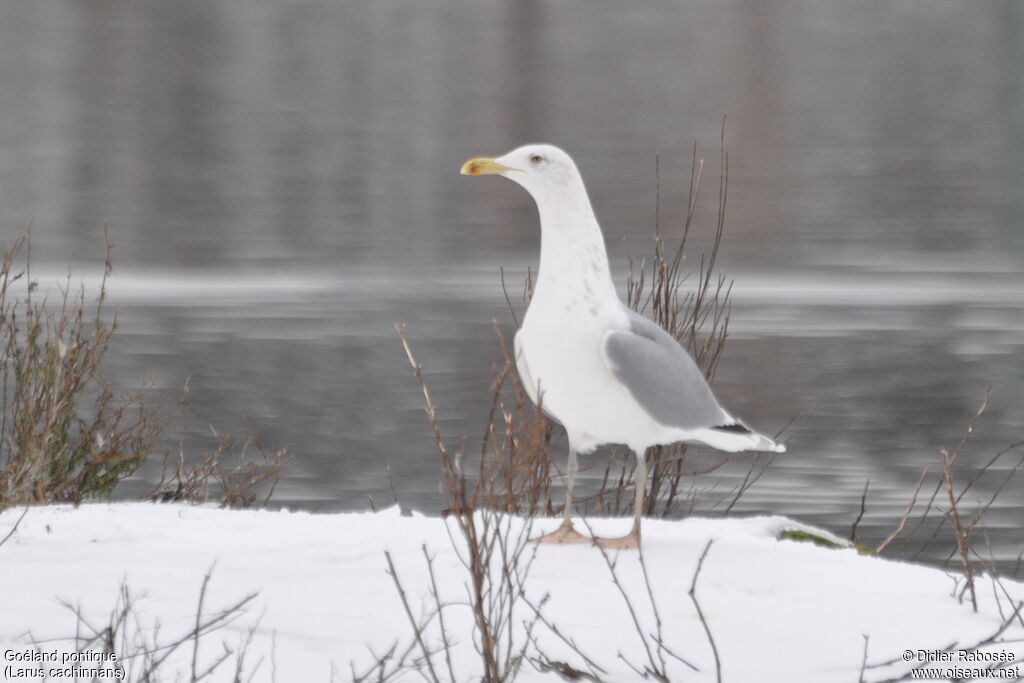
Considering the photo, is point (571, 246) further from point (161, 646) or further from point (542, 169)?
point (161, 646)

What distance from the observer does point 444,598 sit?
4715 mm

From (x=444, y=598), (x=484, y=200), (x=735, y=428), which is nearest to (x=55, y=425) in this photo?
(x=444, y=598)

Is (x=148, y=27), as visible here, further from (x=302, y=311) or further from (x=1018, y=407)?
(x=1018, y=407)

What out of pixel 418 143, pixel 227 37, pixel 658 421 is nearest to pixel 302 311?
pixel 658 421

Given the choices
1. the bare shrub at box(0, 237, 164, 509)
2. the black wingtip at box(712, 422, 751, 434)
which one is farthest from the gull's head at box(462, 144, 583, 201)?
the bare shrub at box(0, 237, 164, 509)

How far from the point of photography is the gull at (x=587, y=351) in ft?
17.5

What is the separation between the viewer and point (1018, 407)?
1578 centimetres

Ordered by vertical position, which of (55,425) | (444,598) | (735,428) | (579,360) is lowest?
(55,425)

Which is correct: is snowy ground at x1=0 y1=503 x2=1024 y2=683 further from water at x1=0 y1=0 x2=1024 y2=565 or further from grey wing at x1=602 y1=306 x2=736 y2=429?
water at x1=0 y1=0 x2=1024 y2=565

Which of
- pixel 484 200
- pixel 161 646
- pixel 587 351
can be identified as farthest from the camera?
pixel 484 200

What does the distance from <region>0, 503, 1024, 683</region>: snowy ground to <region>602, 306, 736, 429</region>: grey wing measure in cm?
41

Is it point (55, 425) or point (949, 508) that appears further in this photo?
point (949, 508)

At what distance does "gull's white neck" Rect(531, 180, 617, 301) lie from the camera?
5.42 meters

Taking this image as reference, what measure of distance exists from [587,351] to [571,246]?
360 mm
